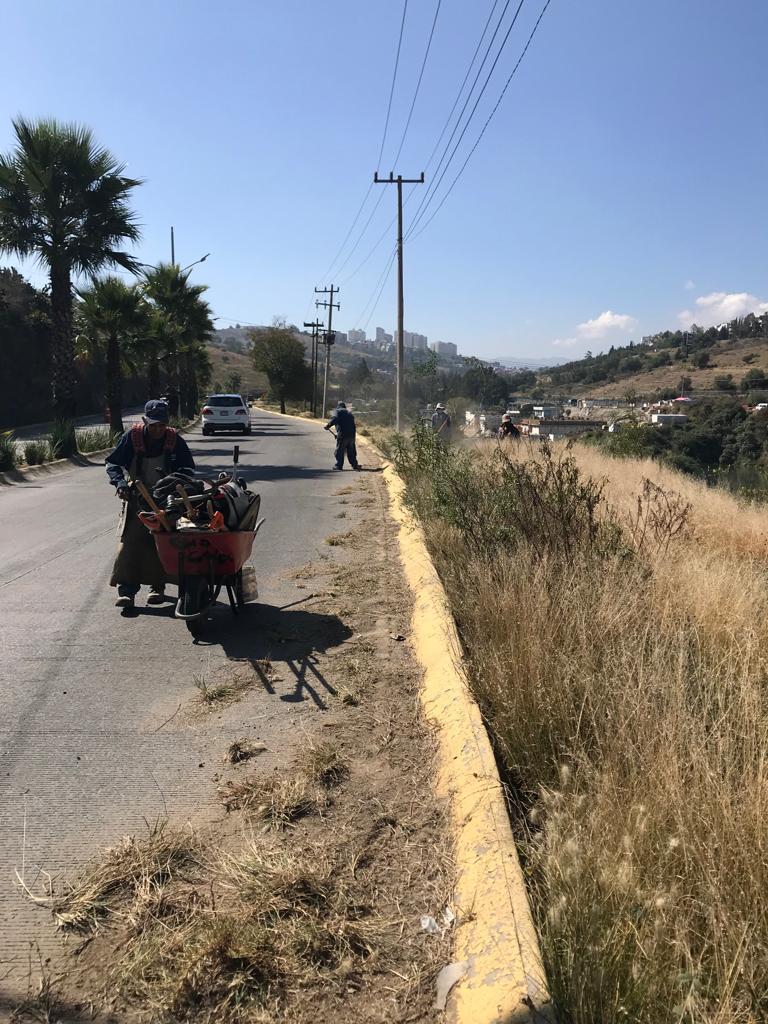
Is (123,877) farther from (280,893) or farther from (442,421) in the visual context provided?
(442,421)

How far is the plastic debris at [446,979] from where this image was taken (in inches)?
93.7

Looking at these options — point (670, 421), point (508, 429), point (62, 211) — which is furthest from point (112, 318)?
point (670, 421)

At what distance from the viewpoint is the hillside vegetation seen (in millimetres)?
2203

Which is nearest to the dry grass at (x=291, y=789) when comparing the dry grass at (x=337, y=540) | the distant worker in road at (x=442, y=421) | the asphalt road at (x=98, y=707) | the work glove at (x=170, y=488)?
the asphalt road at (x=98, y=707)

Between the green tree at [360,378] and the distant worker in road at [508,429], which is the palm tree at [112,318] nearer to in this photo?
the distant worker in road at [508,429]

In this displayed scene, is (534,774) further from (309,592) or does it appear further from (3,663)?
(309,592)

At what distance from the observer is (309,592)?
24.4 feet

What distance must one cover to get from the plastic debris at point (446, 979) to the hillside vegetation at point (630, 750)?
0.27 metres

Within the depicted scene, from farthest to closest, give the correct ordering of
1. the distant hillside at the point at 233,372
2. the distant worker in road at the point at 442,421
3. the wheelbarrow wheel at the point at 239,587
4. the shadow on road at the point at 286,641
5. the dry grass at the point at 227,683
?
the distant hillside at the point at 233,372 < the distant worker in road at the point at 442,421 < the wheelbarrow wheel at the point at 239,587 < the shadow on road at the point at 286,641 < the dry grass at the point at 227,683

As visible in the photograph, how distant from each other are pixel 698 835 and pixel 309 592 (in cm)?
515

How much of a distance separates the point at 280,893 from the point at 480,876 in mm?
686

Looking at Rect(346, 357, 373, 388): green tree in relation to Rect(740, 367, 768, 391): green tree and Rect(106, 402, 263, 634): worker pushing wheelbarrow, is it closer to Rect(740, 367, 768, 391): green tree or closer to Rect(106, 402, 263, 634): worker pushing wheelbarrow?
Rect(740, 367, 768, 391): green tree

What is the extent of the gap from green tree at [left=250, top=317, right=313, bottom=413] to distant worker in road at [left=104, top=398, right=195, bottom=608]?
65012mm

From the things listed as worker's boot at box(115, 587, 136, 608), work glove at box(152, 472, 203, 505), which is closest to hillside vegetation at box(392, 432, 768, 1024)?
work glove at box(152, 472, 203, 505)
